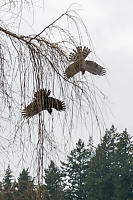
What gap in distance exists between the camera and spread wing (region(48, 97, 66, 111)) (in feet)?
4.70

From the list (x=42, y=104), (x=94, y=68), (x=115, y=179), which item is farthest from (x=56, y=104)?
(x=115, y=179)

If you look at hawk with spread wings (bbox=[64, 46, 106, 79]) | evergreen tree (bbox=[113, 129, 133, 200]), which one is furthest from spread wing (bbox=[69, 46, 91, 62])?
evergreen tree (bbox=[113, 129, 133, 200])

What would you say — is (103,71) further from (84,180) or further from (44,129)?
(84,180)

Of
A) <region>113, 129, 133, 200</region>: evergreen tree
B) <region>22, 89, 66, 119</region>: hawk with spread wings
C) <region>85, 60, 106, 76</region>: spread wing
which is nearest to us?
<region>22, 89, 66, 119</region>: hawk with spread wings

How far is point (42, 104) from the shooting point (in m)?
1.40

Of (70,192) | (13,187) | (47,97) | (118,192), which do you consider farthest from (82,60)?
(70,192)

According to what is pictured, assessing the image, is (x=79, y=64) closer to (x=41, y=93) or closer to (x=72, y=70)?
(x=72, y=70)

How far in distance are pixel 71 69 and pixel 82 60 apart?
41 mm

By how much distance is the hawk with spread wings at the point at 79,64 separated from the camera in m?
1.48

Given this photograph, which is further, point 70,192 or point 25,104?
point 70,192

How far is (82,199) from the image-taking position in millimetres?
29375

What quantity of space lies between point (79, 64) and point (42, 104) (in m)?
0.16

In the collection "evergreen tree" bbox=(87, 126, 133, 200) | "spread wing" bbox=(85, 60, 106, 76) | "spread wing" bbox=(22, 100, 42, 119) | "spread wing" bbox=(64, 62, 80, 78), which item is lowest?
"spread wing" bbox=(22, 100, 42, 119)

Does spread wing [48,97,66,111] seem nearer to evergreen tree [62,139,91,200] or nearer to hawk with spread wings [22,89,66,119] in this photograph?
hawk with spread wings [22,89,66,119]
